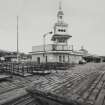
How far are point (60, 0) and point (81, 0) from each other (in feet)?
64.2

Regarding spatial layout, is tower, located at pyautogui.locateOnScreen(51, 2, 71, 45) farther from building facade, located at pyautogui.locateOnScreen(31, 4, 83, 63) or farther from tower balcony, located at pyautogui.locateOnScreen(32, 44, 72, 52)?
tower balcony, located at pyautogui.locateOnScreen(32, 44, 72, 52)

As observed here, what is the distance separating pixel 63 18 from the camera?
34.4m

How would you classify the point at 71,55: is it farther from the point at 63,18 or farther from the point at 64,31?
the point at 63,18

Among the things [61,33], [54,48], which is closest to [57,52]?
[54,48]

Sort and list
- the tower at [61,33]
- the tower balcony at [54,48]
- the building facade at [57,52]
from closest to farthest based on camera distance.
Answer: the building facade at [57,52], the tower balcony at [54,48], the tower at [61,33]

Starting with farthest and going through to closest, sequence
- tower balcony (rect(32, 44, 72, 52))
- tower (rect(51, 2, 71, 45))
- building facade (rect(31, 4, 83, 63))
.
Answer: tower (rect(51, 2, 71, 45)) → tower balcony (rect(32, 44, 72, 52)) → building facade (rect(31, 4, 83, 63))

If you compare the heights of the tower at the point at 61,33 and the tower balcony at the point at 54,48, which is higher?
the tower at the point at 61,33

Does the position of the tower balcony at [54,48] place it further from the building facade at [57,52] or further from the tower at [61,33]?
the tower at [61,33]

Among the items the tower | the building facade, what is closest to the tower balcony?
the building facade

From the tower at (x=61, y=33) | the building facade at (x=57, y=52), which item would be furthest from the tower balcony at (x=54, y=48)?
the tower at (x=61, y=33)

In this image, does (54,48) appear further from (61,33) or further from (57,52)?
(61,33)

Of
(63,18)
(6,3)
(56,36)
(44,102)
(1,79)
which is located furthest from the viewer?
(63,18)

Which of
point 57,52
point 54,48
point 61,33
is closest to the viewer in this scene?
point 57,52

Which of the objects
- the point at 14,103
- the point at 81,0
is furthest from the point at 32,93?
the point at 81,0
